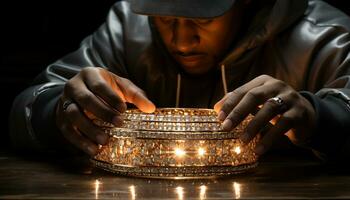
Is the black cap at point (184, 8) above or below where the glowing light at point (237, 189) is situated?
above

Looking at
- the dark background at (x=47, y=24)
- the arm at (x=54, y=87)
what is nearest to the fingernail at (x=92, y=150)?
the arm at (x=54, y=87)

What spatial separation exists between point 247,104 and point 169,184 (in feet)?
0.61

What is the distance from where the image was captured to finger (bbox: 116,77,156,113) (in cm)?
141

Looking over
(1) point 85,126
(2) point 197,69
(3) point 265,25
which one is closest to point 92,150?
(1) point 85,126

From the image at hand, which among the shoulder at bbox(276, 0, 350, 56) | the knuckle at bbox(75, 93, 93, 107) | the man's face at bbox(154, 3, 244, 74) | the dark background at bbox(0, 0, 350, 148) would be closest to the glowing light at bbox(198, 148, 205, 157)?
the knuckle at bbox(75, 93, 93, 107)

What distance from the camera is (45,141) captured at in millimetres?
1666

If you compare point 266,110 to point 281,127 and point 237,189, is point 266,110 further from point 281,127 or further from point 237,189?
point 237,189

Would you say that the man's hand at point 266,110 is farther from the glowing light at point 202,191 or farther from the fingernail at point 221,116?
the glowing light at point 202,191

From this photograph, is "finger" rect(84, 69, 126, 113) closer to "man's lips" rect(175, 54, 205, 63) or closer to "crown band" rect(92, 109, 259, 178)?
"crown band" rect(92, 109, 259, 178)

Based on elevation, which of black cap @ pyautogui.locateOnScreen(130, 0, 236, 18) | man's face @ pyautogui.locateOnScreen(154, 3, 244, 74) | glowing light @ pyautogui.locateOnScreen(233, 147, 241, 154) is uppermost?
black cap @ pyautogui.locateOnScreen(130, 0, 236, 18)

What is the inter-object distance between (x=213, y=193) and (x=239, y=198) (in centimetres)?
5

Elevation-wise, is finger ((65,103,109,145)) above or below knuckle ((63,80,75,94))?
below

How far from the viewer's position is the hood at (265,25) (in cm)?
170

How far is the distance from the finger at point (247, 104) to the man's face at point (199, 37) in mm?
269
